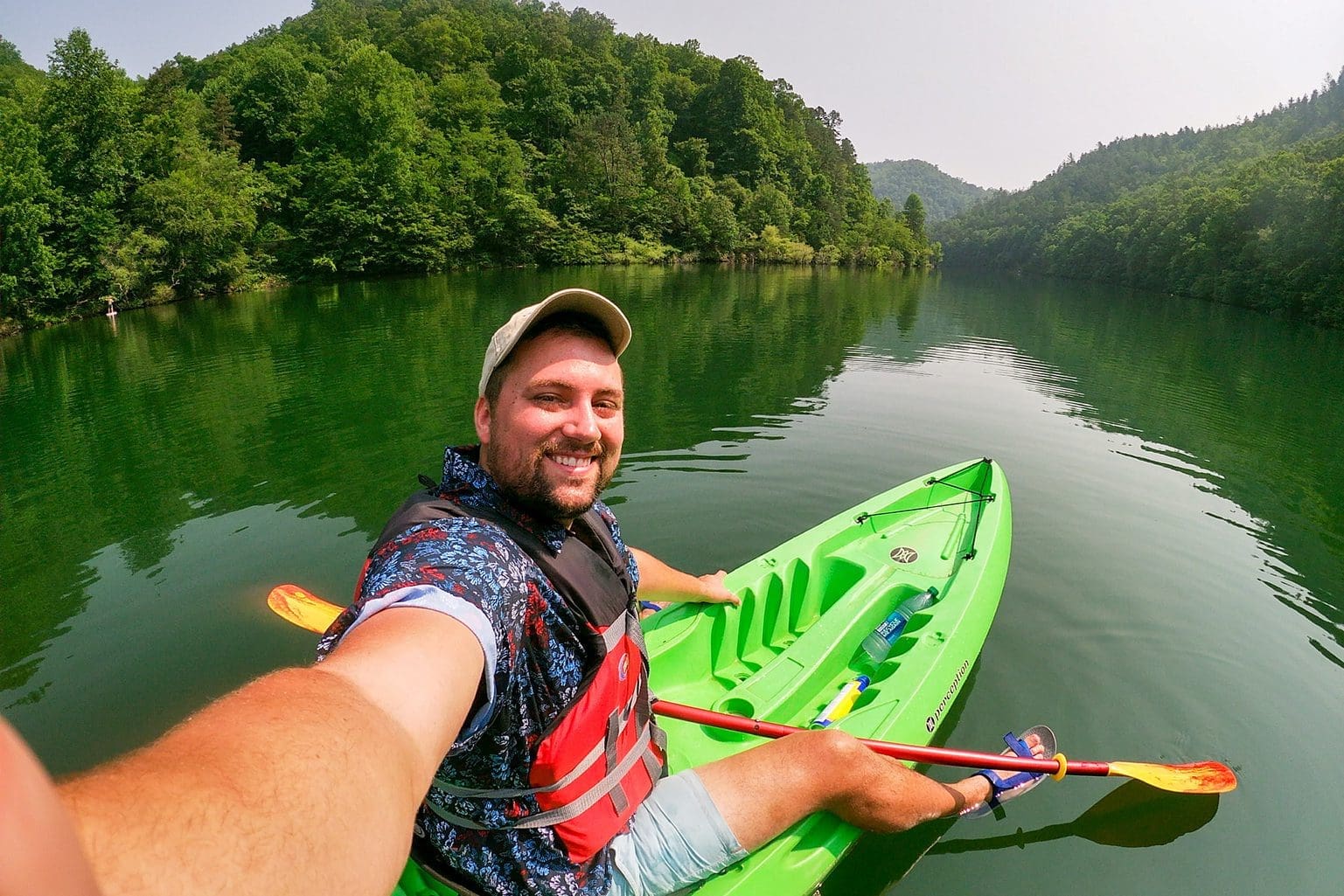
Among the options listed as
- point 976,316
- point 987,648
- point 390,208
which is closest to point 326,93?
point 390,208

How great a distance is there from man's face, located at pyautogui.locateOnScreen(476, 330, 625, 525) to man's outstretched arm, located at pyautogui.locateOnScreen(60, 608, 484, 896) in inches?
28.3

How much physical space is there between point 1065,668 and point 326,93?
53346 mm

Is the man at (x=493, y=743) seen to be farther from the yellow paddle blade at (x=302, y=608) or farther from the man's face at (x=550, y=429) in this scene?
the yellow paddle blade at (x=302, y=608)

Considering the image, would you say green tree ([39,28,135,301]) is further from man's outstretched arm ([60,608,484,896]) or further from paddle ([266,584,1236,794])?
man's outstretched arm ([60,608,484,896])

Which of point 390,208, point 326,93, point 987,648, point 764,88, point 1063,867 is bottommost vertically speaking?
point 1063,867

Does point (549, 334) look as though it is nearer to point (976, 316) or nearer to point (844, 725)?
point (844, 725)

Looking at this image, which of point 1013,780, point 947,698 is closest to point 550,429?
point 947,698

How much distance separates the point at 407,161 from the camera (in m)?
42.1

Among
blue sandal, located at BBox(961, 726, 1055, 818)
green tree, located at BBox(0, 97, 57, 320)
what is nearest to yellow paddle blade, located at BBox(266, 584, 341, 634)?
blue sandal, located at BBox(961, 726, 1055, 818)


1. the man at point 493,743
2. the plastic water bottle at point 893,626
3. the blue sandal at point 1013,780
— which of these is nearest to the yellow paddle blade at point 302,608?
the man at point 493,743

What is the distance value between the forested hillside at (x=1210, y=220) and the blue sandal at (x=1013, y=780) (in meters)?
38.8

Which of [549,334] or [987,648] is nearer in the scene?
[549,334]

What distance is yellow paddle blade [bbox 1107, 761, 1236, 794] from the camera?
13.0 feet

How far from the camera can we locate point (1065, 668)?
5.33 m
